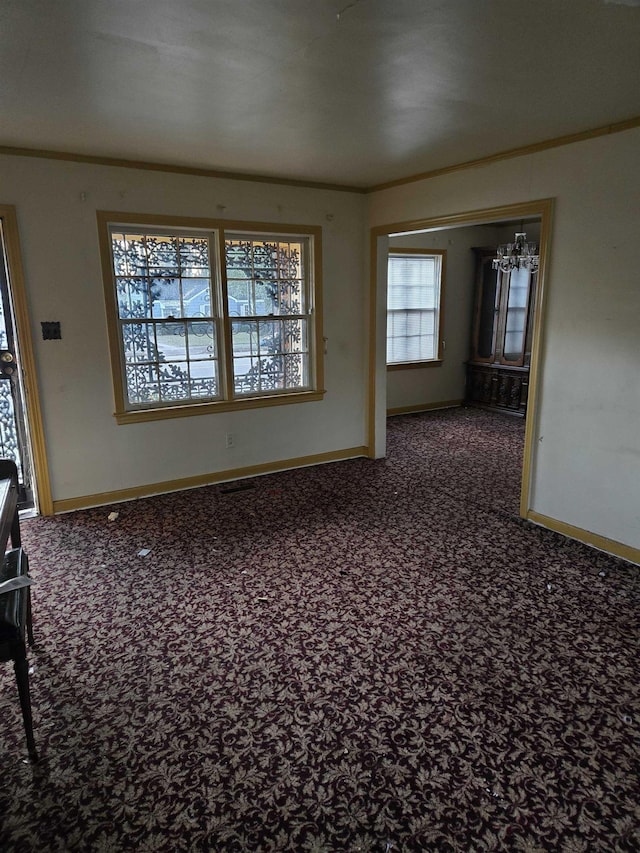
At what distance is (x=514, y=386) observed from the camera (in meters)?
7.49

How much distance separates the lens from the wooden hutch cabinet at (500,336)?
24.0ft

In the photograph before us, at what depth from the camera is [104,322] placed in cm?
422

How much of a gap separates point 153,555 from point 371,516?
162 cm

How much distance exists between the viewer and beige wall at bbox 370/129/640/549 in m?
3.29

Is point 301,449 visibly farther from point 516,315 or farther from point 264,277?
point 516,315

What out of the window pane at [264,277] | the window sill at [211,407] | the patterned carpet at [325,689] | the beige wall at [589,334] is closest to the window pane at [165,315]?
the window sill at [211,407]

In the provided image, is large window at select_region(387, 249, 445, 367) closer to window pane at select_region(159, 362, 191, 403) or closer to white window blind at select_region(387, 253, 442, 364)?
white window blind at select_region(387, 253, 442, 364)

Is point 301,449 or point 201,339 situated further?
point 301,449

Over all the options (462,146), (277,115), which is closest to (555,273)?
(462,146)

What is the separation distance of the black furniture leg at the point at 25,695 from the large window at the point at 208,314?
2.72 metres

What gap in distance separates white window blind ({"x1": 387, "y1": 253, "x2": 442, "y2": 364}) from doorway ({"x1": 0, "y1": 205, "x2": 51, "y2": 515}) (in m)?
4.69

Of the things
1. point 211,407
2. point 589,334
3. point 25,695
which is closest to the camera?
point 25,695

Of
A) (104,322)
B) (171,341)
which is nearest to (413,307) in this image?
(171,341)

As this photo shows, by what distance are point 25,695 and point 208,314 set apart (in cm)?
337
